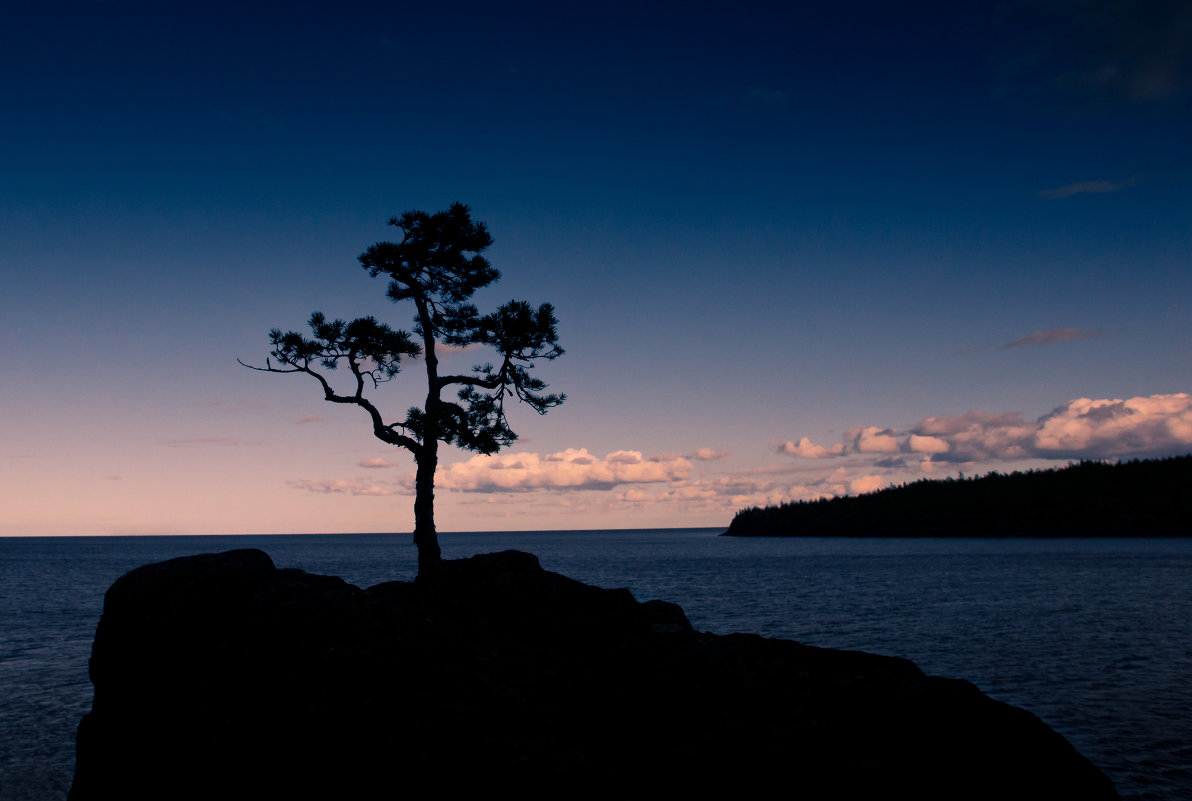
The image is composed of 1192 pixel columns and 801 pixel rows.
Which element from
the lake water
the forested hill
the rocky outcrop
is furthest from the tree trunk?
the forested hill

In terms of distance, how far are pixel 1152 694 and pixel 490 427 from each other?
845 inches

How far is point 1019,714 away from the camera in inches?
448

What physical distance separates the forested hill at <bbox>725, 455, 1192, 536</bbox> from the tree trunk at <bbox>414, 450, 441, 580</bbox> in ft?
596

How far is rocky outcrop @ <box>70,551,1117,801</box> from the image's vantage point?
32.3 feet

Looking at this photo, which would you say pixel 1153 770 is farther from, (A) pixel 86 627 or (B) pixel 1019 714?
(A) pixel 86 627

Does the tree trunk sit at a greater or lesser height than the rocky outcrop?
greater

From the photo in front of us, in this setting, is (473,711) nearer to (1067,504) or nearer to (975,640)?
(975,640)

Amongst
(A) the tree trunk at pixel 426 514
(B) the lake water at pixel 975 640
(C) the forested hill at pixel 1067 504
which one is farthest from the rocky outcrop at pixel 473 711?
(C) the forested hill at pixel 1067 504

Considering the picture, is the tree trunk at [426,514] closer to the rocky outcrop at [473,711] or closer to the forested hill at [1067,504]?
the rocky outcrop at [473,711]

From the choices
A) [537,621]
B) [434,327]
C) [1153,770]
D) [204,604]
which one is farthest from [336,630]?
[1153,770]

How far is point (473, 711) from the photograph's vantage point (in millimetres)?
10523

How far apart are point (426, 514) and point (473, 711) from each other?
844cm

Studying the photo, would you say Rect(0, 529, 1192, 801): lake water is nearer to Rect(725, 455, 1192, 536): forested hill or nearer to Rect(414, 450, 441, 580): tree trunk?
Rect(414, 450, 441, 580): tree trunk

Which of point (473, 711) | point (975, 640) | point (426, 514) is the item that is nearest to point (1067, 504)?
point (975, 640)
